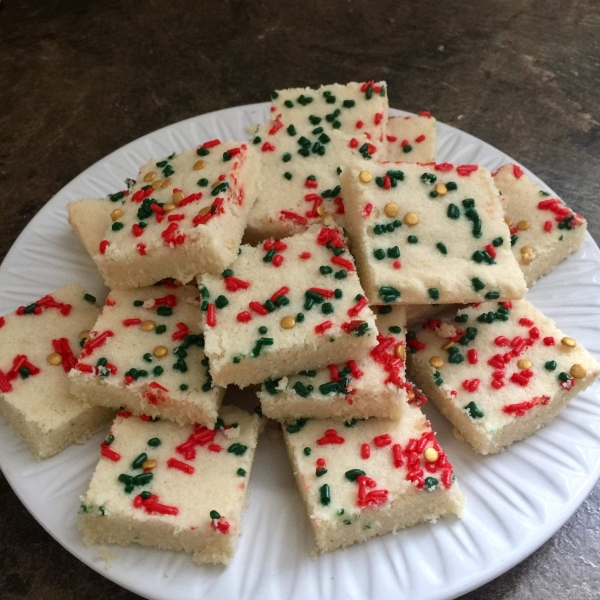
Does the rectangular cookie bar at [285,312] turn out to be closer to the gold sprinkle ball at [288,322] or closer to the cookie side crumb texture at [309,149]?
the gold sprinkle ball at [288,322]

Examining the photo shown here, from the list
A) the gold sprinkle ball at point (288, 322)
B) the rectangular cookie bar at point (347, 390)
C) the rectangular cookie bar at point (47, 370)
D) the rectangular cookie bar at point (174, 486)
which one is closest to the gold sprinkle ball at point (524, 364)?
the rectangular cookie bar at point (347, 390)

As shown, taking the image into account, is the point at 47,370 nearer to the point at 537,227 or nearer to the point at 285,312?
the point at 285,312

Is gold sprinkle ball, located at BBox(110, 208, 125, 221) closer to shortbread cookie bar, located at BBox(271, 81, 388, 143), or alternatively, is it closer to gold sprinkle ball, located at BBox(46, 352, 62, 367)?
gold sprinkle ball, located at BBox(46, 352, 62, 367)

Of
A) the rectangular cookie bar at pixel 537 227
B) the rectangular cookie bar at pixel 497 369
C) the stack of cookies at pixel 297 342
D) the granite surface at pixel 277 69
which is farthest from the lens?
the granite surface at pixel 277 69

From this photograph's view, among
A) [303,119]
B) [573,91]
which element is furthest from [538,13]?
[303,119]

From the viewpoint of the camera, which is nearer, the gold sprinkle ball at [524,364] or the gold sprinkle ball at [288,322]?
the gold sprinkle ball at [288,322]

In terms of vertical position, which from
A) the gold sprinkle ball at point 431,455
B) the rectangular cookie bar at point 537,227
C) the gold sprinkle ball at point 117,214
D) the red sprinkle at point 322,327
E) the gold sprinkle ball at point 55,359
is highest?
the gold sprinkle ball at point 117,214
